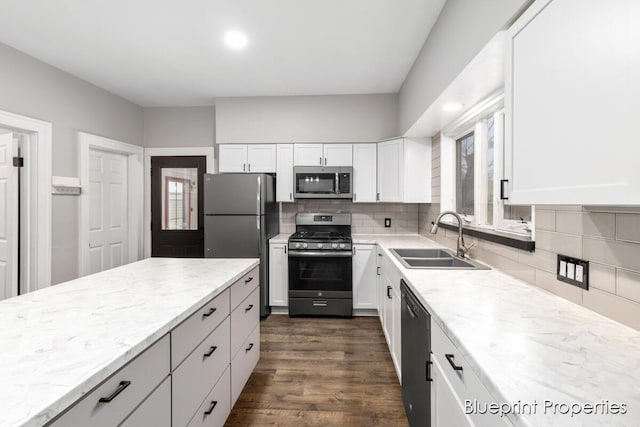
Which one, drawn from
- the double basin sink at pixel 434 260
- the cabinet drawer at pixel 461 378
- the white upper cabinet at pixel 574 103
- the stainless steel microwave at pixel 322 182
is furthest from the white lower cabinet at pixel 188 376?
the stainless steel microwave at pixel 322 182

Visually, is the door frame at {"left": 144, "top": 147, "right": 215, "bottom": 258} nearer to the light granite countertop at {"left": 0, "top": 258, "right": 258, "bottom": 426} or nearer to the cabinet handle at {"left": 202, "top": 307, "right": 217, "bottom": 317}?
the light granite countertop at {"left": 0, "top": 258, "right": 258, "bottom": 426}

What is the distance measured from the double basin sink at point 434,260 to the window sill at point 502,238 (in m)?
0.19

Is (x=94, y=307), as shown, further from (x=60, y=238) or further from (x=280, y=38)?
(x=60, y=238)

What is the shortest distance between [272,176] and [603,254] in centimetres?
318

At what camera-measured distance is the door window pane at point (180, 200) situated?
4.18m

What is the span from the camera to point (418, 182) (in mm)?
3400

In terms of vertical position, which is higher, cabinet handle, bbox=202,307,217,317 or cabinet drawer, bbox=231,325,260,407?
cabinet handle, bbox=202,307,217,317

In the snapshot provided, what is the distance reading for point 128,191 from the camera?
13.3 ft

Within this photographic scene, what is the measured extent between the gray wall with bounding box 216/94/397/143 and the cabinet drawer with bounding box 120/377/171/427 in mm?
3109

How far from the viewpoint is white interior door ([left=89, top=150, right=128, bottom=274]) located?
11.5ft

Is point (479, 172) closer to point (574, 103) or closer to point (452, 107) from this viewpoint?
point (452, 107)

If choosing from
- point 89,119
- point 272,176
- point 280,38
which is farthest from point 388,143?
point 89,119

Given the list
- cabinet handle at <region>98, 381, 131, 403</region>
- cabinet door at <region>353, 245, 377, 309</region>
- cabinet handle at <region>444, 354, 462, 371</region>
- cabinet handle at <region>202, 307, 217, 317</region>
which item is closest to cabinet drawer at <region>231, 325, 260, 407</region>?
cabinet handle at <region>202, 307, 217, 317</region>

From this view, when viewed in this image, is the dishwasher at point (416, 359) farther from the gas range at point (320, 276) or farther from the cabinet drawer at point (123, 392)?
the gas range at point (320, 276)
